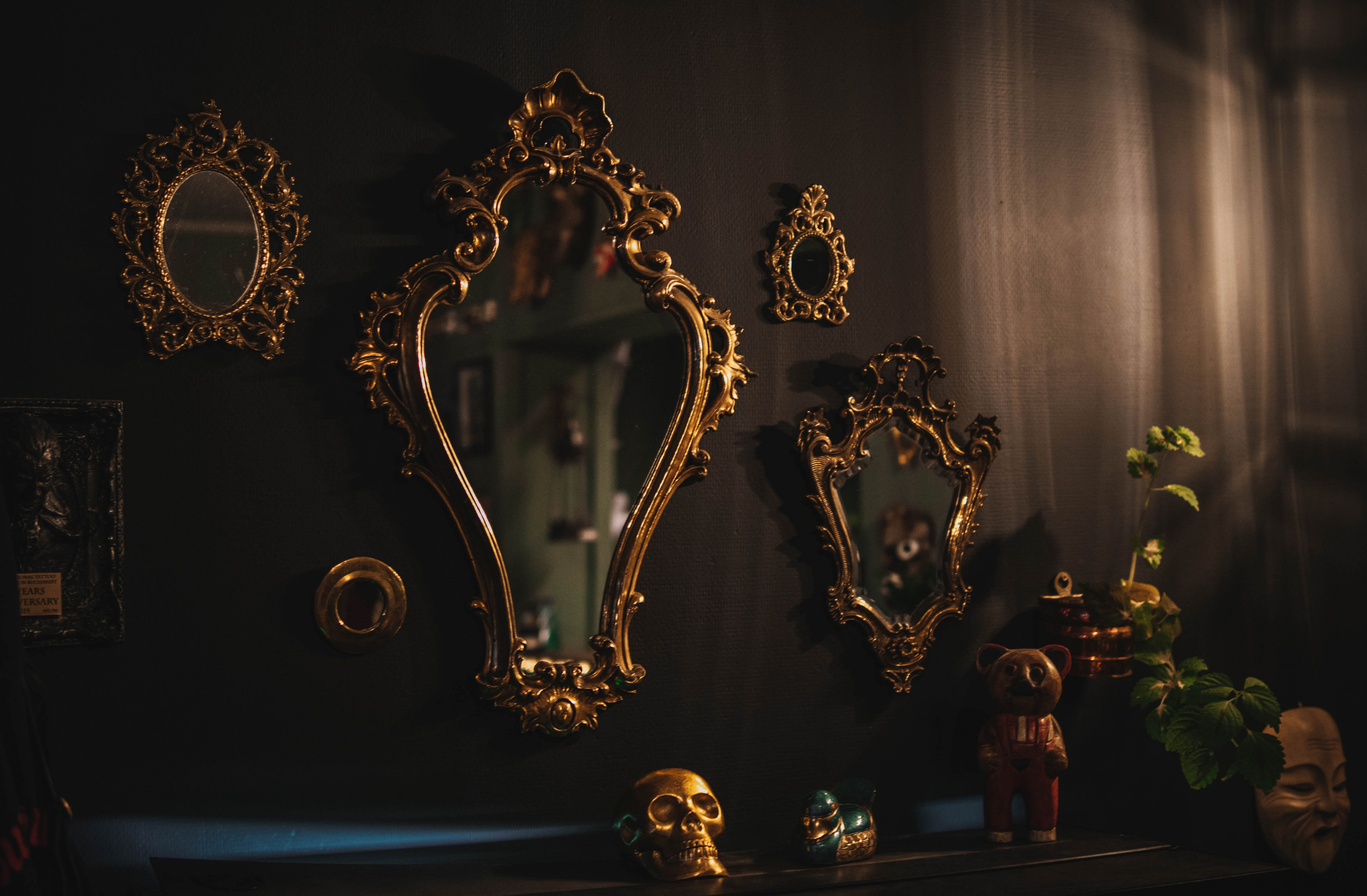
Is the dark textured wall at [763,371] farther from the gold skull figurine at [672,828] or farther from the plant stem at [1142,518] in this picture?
the gold skull figurine at [672,828]

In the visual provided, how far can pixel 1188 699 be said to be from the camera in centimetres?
222

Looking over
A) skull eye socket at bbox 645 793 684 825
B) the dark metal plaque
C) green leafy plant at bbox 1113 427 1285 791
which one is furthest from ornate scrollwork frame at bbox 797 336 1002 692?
the dark metal plaque

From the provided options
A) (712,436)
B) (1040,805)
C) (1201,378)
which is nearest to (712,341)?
(712,436)

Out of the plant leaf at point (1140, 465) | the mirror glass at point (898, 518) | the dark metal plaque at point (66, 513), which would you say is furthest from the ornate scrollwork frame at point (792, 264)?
the dark metal plaque at point (66, 513)

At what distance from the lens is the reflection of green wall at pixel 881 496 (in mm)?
2291

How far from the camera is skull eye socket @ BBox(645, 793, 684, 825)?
72.0 inches

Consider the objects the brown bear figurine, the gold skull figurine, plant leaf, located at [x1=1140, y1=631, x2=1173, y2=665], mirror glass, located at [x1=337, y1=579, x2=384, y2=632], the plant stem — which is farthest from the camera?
the plant stem

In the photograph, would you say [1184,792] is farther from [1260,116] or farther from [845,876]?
[1260,116]

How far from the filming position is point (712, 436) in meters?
2.22

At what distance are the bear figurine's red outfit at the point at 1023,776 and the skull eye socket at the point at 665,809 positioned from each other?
28.7 inches

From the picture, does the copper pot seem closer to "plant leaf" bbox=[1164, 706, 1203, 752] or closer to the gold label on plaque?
"plant leaf" bbox=[1164, 706, 1203, 752]

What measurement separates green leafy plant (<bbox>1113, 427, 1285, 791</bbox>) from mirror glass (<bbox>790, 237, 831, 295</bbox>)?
2.79 feet

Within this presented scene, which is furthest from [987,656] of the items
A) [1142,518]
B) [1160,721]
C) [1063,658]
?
[1142,518]

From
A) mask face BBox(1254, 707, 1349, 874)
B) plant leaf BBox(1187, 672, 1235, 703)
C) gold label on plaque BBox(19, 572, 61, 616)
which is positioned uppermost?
gold label on plaque BBox(19, 572, 61, 616)
